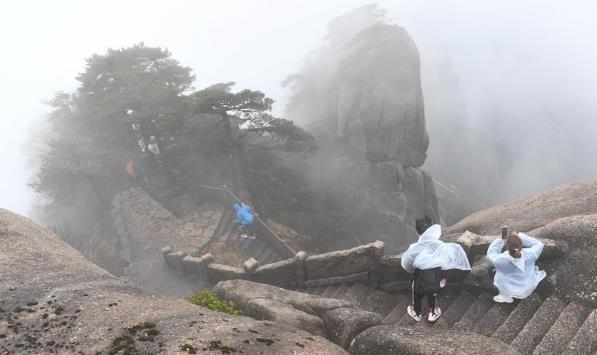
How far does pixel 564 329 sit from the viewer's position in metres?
5.35

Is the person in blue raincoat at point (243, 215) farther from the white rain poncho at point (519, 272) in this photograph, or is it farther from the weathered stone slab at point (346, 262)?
the white rain poncho at point (519, 272)

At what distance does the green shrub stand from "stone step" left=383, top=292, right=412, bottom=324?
293 centimetres

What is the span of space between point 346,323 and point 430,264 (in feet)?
5.72

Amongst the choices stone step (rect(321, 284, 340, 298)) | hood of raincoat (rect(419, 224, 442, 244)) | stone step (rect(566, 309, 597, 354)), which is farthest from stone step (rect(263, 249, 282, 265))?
stone step (rect(566, 309, 597, 354))

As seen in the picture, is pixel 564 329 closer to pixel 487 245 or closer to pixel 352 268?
pixel 487 245

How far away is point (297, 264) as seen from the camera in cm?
1007

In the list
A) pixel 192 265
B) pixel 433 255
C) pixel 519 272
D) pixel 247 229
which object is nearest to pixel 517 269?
pixel 519 272

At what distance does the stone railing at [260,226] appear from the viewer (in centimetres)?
1656

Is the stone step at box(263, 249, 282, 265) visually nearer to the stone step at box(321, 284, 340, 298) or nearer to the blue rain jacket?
the blue rain jacket

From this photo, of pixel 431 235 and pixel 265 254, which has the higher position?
pixel 431 235

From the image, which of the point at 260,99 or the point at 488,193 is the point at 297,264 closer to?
the point at 260,99

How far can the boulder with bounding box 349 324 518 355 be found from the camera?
4.49m

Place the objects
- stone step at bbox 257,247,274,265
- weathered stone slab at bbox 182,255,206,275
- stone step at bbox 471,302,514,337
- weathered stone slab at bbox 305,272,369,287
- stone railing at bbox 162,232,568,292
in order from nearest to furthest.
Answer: stone step at bbox 471,302,514,337, stone railing at bbox 162,232,568,292, weathered stone slab at bbox 305,272,369,287, weathered stone slab at bbox 182,255,206,275, stone step at bbox 257,247,274,265

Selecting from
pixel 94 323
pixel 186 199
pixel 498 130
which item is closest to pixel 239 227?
pixel 186 199
